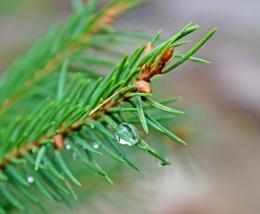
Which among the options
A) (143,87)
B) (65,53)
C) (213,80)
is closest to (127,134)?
(143,87)

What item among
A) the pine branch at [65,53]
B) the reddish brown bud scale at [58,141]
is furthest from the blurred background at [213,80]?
the reddish brown bud scale at [58,141]

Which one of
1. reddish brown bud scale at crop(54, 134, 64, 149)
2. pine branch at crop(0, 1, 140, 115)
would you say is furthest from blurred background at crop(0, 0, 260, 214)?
reddish brown bud scale at crop(54, 134, 64, 149)

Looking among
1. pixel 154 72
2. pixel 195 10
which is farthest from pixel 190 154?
pixel 195 10

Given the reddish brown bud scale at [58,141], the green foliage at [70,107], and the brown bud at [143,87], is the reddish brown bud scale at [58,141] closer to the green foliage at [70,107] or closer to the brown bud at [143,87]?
the green foliage at [70,107]

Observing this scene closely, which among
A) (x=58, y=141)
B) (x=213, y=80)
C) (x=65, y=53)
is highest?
(x=213, y=80)

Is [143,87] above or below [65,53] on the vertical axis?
below

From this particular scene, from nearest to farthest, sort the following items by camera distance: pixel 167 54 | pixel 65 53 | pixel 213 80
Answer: pixel 167 54, pixel 65 53, pixel 213 80

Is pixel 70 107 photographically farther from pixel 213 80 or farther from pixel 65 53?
pixel 213 80
